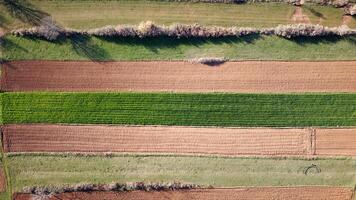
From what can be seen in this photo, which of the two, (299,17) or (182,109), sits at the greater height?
(299,17)

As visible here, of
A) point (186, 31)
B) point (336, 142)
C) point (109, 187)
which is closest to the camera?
point (186, 31)

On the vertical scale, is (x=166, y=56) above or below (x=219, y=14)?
below

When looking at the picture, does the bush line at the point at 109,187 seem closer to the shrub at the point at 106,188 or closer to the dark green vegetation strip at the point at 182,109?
the shrub at the point at 106,188

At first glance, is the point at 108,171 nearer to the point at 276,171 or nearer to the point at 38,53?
the point at 38,53

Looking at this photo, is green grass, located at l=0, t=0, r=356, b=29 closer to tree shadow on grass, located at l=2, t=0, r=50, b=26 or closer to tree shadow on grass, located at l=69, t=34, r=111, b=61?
tree shadow on grass, located at l=2, t=0, r=50, b=26

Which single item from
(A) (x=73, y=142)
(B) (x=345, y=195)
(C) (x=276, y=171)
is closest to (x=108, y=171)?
(A) (x=73, y=142)

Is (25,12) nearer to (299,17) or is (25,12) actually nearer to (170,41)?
(170,41)

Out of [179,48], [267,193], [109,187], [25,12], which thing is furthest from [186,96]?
[25,12]
